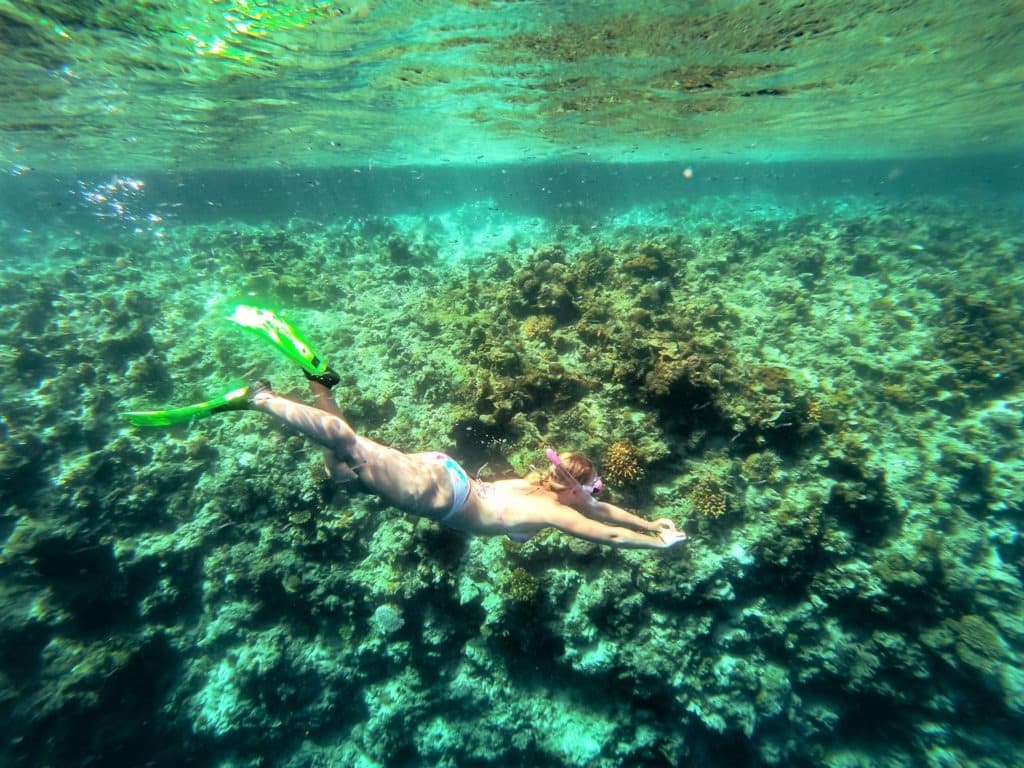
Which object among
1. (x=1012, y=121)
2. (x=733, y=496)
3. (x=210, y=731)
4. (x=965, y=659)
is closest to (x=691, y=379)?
(x=733, y=496)

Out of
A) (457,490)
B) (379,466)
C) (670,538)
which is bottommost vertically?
(670,538)

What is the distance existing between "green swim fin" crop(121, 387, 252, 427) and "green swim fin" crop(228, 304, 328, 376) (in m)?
0.56

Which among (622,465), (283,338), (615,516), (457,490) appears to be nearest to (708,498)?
(622,465)

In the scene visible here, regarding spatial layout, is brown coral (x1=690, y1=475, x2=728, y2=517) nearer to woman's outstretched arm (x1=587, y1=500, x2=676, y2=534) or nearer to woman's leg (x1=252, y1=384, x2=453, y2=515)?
woman's outstretched arm (x1=587, y1=500, x2=676, y2=534)

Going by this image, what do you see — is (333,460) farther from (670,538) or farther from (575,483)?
(670,538)

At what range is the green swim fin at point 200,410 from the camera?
4289mm

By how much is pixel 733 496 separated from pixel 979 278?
13.8 m

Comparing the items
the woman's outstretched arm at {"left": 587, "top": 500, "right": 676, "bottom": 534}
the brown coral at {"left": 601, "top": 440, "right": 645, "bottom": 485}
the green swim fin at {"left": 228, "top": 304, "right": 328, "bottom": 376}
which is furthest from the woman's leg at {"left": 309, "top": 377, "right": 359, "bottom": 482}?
the brown coral at {"left": 601, "top": 440, "right": 645, "bottom": 485}

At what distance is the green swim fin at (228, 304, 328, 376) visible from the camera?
4363 millimetres

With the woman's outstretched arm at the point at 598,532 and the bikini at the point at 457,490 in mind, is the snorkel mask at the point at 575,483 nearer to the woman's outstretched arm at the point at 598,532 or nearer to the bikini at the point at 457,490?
the woman's outstretched arm at the point at 598,532

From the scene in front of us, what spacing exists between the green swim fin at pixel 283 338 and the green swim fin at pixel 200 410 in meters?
0.56

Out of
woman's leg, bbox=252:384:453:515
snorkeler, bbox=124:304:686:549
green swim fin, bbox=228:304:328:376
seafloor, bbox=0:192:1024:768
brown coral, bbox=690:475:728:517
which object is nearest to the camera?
woman's leg, bbox=252:384:453:515

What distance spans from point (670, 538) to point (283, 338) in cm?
452

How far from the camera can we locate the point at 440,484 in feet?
14.1
